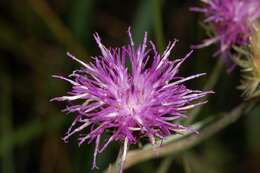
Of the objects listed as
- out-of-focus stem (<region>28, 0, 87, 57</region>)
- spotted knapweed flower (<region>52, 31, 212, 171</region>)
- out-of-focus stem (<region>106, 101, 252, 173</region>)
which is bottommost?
out-of-focus stem (<region>106, 101, 252, 173</region>)

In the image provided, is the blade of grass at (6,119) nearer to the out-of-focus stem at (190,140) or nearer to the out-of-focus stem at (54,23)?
the out-of-focus stem at (54,23)

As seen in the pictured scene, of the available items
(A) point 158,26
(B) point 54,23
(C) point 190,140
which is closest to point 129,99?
(C) point 190,140

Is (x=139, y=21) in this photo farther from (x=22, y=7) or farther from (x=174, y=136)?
(x=174, y=136)

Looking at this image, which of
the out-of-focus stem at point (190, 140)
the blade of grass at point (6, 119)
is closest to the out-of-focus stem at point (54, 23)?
the blade of grass at point (6, 119)

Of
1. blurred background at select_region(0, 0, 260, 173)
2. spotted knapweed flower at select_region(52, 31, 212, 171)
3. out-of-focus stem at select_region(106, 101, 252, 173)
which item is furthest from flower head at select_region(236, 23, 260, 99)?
blurred background at select_region(0, 0, 260, 173)

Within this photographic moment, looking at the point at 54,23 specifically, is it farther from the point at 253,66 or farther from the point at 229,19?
the point at 253,66

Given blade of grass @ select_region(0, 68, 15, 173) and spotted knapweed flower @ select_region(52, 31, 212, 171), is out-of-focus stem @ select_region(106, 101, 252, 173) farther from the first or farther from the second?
blade of grass @ select_region(0, 68, 15, 173)

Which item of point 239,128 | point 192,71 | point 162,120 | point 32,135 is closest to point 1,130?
point 32,135
